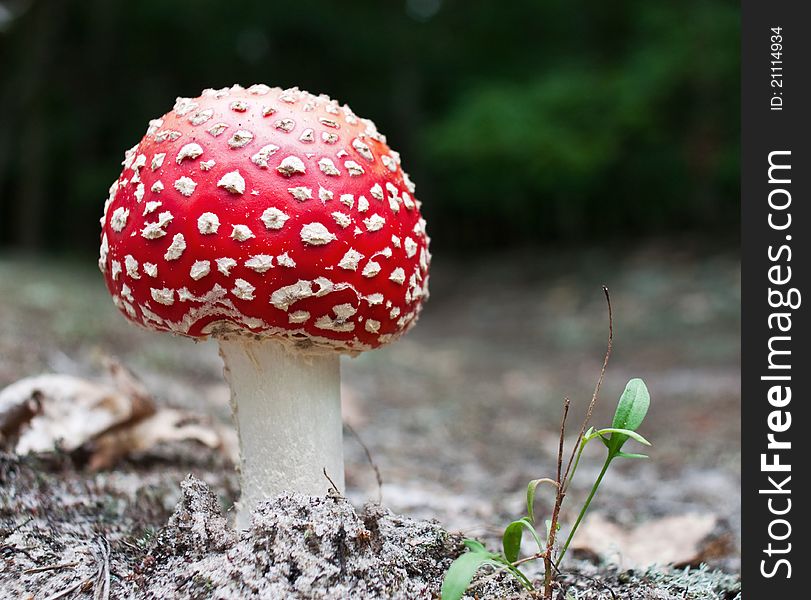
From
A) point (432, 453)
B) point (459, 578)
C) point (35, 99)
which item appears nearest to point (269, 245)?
point (459, 578)

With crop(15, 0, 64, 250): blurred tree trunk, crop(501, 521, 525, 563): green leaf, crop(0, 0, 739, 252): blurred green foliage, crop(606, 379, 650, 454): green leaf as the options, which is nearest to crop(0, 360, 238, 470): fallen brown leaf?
crop(501, 521, 525, 563): green leaf

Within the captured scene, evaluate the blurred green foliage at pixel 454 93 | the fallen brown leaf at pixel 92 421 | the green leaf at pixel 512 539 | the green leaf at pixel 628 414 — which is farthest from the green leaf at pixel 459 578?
the blurred green foliage at pixel 454 93

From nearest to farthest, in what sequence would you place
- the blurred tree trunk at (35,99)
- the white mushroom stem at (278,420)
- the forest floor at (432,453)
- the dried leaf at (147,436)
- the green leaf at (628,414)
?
the green leaf at (628,414)
the forest floor at (432,453)
the white mushroom stem at (278,420)
the dried leaf at (147,436)
the blurred tree trunk at (35,99)

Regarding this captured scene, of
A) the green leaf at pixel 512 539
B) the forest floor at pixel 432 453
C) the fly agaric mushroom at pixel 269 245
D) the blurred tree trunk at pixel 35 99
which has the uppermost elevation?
the blurred tree trunk at pixel 35 99

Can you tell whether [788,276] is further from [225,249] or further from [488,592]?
[225,249]

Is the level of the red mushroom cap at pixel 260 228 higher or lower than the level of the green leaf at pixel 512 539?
higher

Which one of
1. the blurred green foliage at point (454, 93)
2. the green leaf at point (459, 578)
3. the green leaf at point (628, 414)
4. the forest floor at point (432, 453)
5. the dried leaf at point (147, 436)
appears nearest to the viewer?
the green leaf at point (459, 578)

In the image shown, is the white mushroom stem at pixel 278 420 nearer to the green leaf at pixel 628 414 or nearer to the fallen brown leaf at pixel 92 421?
the fallen brown leaf at pixel 92 421

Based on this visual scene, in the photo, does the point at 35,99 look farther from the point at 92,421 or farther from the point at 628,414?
the point at 628,414
